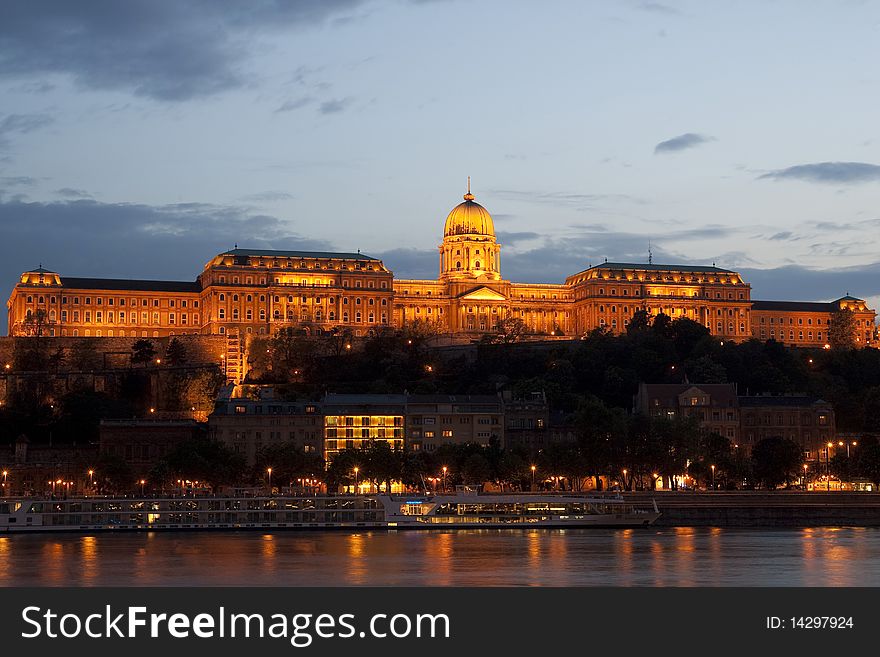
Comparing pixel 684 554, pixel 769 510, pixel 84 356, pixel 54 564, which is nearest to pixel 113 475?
pixel 54 564

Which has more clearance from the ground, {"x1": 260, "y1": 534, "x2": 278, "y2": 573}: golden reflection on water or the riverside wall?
the riverside wall

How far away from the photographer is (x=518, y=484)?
123 metres

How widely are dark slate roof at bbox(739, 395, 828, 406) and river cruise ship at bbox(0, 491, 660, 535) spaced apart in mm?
32687

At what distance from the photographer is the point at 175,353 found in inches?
6801

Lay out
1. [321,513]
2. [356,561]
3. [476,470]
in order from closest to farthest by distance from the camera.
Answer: [356,561]
[321,513]
[476,470]

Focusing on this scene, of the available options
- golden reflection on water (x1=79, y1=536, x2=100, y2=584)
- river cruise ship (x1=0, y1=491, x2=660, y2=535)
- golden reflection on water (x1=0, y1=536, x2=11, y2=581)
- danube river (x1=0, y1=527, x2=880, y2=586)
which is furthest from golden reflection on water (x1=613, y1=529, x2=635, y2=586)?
golden reflection on water (x1=0, y1=536, x2=11, y2=581)

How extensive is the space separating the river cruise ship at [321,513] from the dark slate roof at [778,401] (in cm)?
3269

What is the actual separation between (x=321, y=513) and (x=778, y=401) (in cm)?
5011

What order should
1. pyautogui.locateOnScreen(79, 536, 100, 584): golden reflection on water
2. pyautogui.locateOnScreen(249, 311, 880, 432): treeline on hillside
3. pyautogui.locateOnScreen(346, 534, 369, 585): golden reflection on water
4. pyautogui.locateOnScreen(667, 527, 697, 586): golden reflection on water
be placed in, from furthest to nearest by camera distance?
pyautogui.locateOnScreen(249, 311, 880, 432): treeline on hillside → pyautogui.locateOnScreen(79, 536, 100, 584): golden reflection on water → pyautogui.locateOnScreen(346, 534, 369, 585): golden reflection on water → pyautogui.locateOnScreen(667, 527, 697, 586): golden reflection on water

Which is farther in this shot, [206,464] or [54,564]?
[206,464]

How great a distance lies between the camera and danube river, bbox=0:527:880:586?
68.8 metres

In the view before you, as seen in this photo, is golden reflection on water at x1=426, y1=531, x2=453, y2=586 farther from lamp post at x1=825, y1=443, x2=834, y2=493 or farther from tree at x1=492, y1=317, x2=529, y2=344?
tree at x1=492, y1=317, x2=529, y2=344

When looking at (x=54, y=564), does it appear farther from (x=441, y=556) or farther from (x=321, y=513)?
(x=321, y=513)
